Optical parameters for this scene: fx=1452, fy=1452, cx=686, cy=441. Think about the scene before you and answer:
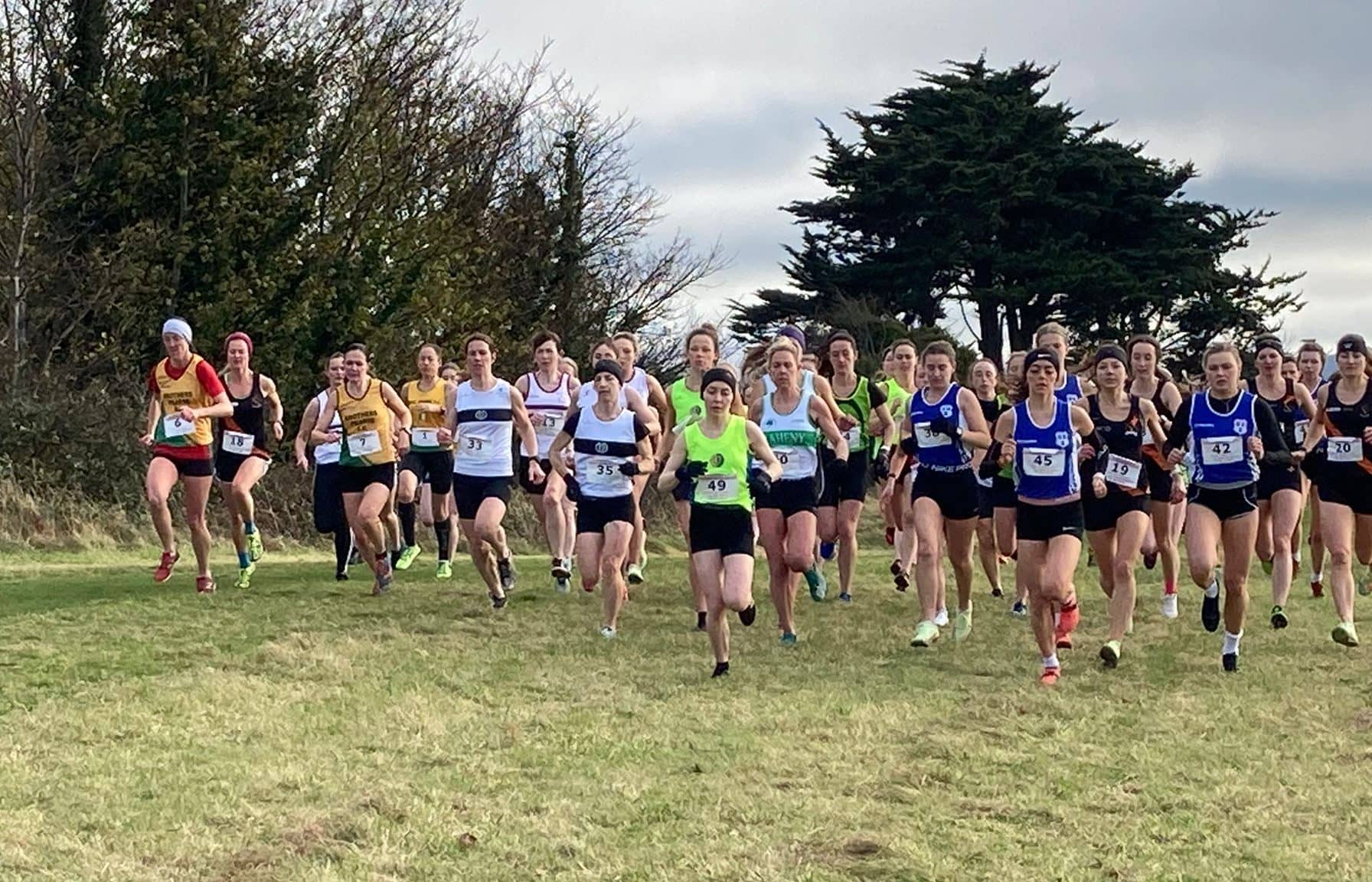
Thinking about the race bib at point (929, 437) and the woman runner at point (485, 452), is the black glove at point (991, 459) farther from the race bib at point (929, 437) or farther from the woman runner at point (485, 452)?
the woman runner at point (485, 452)

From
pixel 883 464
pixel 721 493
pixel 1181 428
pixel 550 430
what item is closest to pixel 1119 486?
pixel 1181 428

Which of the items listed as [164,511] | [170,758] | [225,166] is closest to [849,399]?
[164,511]

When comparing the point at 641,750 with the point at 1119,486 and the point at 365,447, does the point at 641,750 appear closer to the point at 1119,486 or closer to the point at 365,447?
the point at 1119,486

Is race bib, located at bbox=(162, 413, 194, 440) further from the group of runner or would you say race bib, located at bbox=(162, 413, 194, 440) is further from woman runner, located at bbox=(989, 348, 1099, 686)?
woman runner, located at bbox=(989, 348, 1099, 686)

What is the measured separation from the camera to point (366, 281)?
78.0 ft

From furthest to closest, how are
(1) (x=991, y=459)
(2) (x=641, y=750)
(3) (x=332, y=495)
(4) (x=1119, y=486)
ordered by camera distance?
(3) (x=332, y=495) < (4) (x=1119, y=486) < (1) (x=991, y=459) < (2) (x=641, y=750)

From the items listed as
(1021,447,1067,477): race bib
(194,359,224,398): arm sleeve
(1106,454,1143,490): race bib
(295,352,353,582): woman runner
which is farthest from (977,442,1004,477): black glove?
(194,359,224,398): arm sleeve

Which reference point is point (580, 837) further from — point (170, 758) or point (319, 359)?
point (319, 359)

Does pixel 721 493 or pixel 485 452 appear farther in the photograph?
pixel 485 452

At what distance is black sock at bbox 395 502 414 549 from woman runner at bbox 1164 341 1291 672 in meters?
6.95

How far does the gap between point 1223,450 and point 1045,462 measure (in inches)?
49.2

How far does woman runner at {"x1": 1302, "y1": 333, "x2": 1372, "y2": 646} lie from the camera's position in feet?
32.6

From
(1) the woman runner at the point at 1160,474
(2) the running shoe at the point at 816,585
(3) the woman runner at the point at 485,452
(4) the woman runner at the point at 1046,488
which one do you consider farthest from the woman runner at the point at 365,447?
(1) the woman runner at the point at 1160,474

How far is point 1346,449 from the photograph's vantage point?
32.9ft
